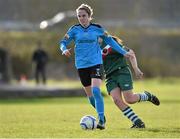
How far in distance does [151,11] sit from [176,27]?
3.36m

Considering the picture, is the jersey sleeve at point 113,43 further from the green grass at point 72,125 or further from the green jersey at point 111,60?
the green grass at point 72,125

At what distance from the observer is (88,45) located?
13.2 metres

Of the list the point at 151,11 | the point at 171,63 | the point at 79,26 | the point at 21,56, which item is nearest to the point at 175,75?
the point at 171,63

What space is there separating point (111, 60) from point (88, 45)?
0.62 meters

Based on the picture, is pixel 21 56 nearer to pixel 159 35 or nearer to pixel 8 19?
pixel 8 19

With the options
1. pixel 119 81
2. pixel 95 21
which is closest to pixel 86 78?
pixel 119 81

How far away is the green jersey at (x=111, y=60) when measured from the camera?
1355 centimetres

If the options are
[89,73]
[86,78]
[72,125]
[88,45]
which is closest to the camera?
[88,45]

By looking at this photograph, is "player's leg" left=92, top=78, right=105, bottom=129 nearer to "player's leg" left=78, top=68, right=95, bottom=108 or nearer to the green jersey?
"player's leg" left=78, top=68, right=95, bottom=108

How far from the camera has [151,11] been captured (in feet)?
162

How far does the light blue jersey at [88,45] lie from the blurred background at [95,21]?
29697 mm

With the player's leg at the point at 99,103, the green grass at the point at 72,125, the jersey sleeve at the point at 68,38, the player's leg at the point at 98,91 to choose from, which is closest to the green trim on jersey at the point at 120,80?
the player's leg at the point at 98,91

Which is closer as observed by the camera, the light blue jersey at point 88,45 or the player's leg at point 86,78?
the light blue jersey at point 88,45

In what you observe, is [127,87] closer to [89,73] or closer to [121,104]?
[121,104]
